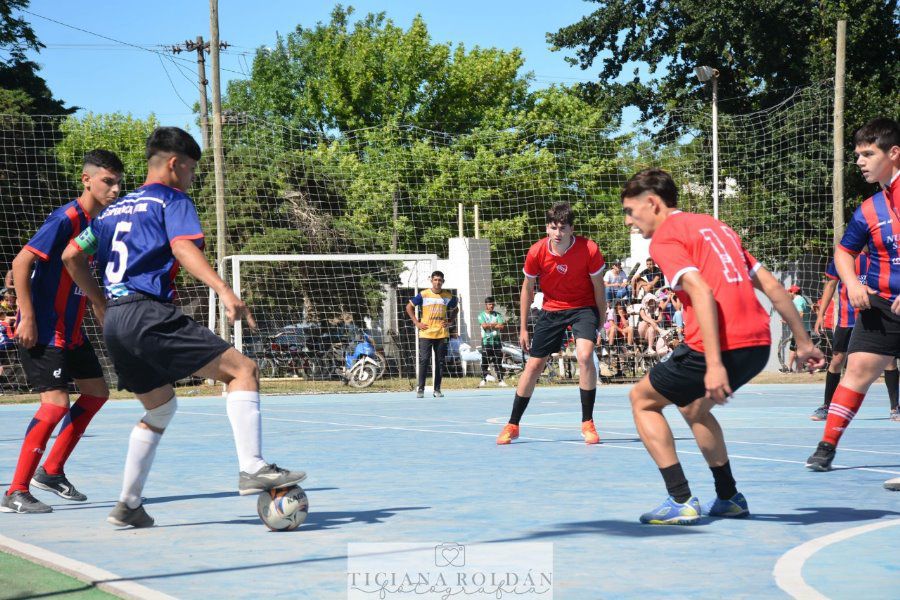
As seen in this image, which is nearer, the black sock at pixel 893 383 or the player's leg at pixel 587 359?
the player's leg at pixel 587 359

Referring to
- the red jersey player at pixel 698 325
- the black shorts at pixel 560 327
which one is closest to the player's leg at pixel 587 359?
the black shorts at pixel 560 327

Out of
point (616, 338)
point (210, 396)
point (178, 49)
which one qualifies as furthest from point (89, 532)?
point (178, 49)

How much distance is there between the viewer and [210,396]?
20.7 m

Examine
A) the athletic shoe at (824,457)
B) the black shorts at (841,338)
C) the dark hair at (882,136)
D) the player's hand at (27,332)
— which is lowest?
the athletic shoe at (824,457)

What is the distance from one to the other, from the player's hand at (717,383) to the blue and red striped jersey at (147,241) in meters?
2.56

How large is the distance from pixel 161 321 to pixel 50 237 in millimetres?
1685

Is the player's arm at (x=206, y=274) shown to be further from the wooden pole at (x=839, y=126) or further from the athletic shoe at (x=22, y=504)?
the wooden pole at (x=839, y=126)

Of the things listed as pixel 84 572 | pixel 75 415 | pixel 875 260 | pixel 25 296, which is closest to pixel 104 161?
pixel 25 296

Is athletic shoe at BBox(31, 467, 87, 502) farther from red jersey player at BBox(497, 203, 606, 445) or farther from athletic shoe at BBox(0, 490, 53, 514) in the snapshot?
red jersey player at BBox(497, 203, 606, 445)

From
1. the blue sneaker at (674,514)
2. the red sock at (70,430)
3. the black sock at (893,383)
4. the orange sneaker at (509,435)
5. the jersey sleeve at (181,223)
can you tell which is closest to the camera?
the jersey sleeve at (181,223)

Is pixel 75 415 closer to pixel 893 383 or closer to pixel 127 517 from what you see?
pixel 127 517

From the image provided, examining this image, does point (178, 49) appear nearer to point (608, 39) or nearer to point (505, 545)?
point (608, 39)

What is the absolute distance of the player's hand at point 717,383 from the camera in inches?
206

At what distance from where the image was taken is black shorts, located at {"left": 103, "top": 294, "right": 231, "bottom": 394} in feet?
18.2
